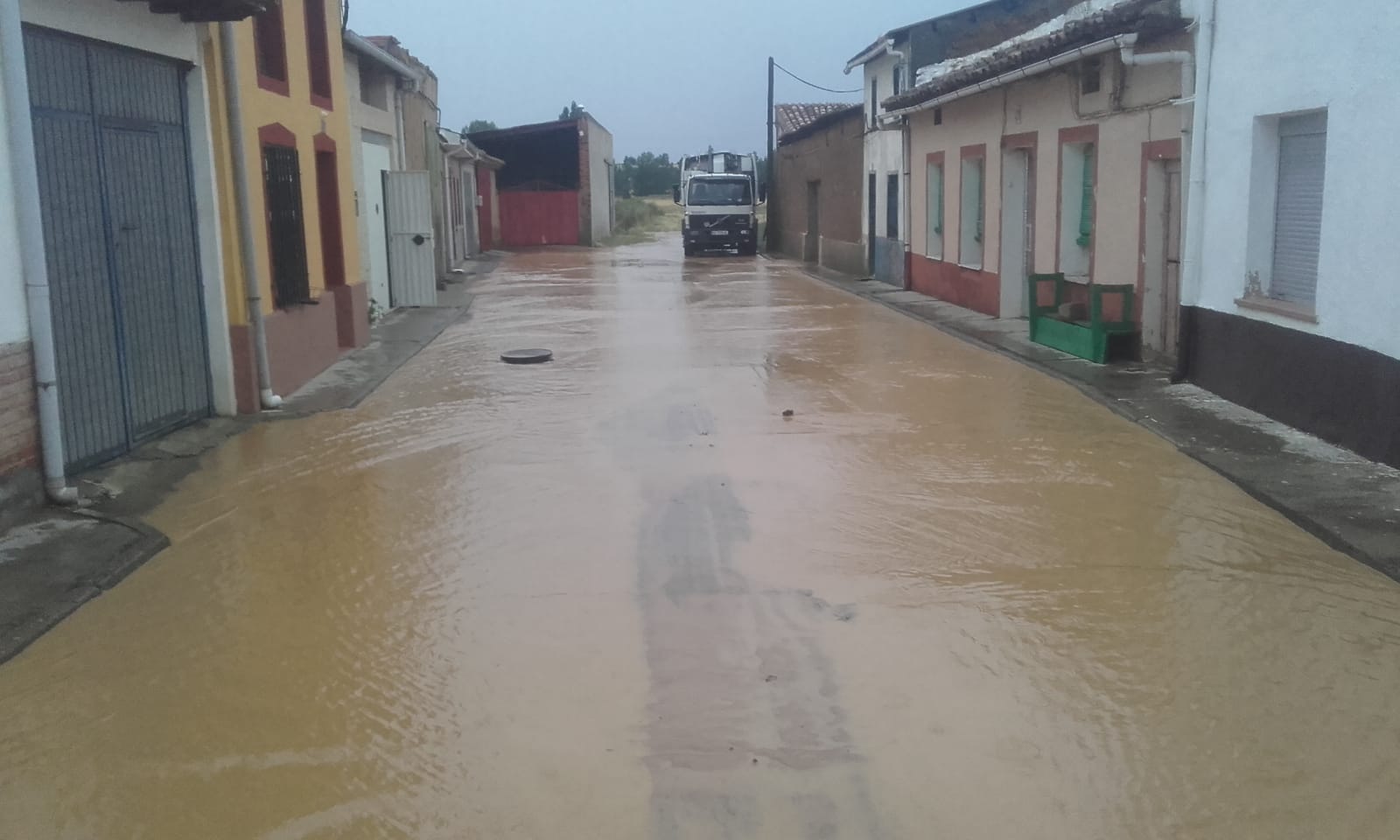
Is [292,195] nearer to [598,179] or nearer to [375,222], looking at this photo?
[375,222]

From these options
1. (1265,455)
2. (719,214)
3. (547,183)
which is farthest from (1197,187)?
(547,183)

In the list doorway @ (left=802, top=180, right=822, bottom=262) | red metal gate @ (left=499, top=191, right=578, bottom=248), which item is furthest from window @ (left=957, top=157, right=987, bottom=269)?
red metal gate @ (left=499, top=191, right=578, bottom=248)

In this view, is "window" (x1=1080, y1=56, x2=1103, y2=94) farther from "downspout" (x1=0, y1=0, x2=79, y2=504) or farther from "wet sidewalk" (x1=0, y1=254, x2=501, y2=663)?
"downspout" (x1=0, y1=0, x2=79, y2=504)

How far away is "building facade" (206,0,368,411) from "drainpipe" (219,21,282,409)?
3 centimetres

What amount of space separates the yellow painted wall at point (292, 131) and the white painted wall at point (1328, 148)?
8.00 m

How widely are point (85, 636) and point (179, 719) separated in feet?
3.68

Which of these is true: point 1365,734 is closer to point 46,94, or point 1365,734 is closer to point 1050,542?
point 1050,542

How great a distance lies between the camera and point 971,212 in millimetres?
18672

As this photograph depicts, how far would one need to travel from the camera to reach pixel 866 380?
11.9 meters

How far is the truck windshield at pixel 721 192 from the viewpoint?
3525 centimetres

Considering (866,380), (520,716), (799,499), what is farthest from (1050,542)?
(866,380)

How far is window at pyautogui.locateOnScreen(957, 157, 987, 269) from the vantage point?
60.8 ft

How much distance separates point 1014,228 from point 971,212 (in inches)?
75.3

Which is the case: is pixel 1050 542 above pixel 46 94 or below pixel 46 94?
below
